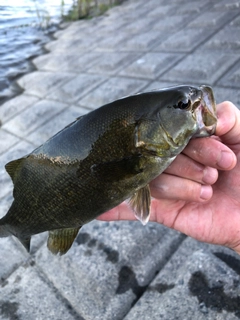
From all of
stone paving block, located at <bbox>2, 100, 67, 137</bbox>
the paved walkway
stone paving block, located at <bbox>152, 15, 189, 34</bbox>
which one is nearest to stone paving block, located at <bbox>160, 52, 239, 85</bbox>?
the paved walkway

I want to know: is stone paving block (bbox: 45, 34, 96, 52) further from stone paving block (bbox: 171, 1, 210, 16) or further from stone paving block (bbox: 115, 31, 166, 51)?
stone paving block (bbox: 171, 1, 210, 16)

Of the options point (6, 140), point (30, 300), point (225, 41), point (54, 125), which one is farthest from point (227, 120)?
point (6, 140)

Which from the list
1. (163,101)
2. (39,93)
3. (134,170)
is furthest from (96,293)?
(39,93)

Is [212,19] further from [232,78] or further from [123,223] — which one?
[123,223]

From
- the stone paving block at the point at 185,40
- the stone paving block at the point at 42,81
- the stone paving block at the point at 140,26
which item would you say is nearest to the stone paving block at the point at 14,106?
the stone paving block at the point at 42,81

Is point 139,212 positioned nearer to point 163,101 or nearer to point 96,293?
point 163,101

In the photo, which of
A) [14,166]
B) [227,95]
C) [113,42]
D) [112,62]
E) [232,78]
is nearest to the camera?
[14,166]
